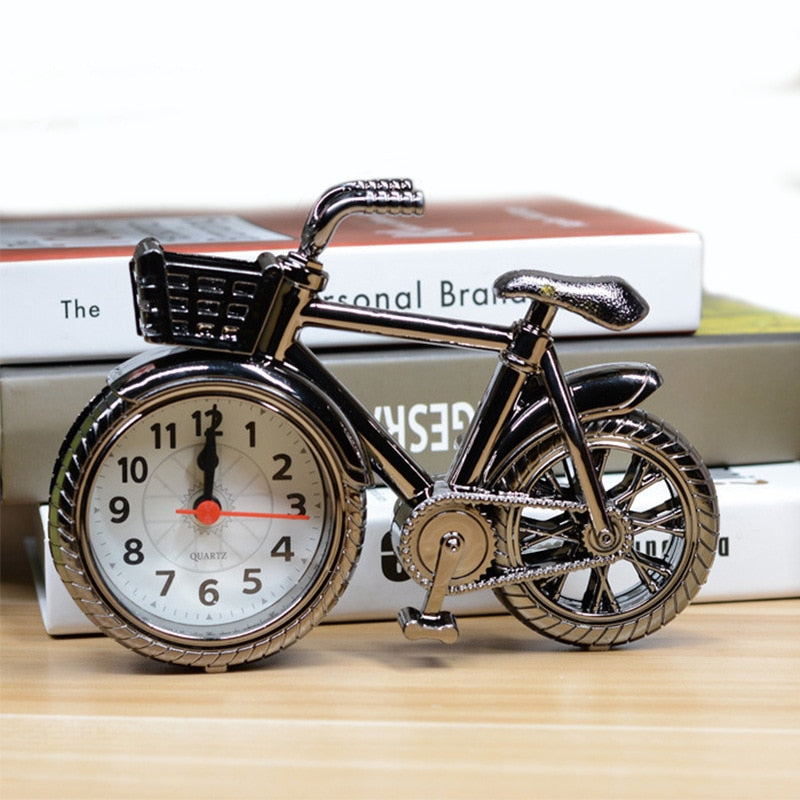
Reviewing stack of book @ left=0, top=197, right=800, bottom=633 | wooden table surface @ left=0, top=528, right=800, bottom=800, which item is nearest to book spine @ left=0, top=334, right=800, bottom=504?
stack of book @ left=0, top=197, right=800, bottom=633

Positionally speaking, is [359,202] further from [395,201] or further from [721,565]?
[721,565]

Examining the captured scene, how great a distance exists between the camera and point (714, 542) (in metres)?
0.88

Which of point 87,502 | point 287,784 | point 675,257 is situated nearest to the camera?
point 287,784

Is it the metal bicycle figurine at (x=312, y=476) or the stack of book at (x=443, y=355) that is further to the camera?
the stack of book at (x=443, y=355)

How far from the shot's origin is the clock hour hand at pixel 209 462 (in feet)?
2.80

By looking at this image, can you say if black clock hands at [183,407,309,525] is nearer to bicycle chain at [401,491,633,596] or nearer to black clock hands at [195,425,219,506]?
black clock hands at [195,425,219,506]

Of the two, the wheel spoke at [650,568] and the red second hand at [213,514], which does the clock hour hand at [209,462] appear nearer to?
the red second hand at [213,514]

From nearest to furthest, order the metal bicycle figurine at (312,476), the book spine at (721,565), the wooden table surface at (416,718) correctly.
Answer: the wooden table surface at (416,718) → the metal bicycle figurine at (312,476) → the book spine at (721,565)

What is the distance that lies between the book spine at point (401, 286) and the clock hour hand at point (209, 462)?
0.14 meters

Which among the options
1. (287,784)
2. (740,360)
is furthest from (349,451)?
(740,360)

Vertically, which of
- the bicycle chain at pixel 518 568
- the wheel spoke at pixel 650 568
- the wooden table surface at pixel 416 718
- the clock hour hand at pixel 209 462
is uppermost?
the clock hour hand at pixel 209 462

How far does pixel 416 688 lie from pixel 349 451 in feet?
0.42

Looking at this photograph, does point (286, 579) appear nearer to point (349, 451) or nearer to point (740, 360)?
point (349, 451)

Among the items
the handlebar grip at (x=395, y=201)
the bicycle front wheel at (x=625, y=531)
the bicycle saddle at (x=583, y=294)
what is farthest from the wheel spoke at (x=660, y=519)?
the handlebar grip at (x=395, y=201)
